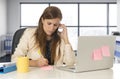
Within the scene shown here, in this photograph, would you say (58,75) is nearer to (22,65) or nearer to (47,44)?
(22,65)

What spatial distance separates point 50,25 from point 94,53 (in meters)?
0.53

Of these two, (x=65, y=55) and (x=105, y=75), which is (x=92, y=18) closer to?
(x=65, y=55)

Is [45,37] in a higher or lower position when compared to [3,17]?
lower

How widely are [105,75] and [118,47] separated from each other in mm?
2109

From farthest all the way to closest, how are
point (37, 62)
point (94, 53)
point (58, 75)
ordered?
point (37, 62), point (94, 53), point (58, 75)

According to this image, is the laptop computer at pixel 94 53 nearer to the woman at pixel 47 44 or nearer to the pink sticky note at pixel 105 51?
the pink sticky note at pixel 105 51

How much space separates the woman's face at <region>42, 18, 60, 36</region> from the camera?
6.93 feet

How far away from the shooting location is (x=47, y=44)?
2.24 meters

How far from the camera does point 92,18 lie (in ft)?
23.6

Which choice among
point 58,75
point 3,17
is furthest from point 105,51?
point 3,17

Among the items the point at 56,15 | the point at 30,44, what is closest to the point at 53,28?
the point at 56,15

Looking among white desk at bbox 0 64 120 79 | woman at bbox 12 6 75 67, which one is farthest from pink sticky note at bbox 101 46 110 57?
woman at bbox 12 6 75 67

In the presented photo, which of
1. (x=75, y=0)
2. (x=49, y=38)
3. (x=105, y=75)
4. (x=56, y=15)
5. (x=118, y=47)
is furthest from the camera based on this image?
(x=75, y=0)

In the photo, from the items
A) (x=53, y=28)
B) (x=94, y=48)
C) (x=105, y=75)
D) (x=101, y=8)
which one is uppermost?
(x=101, y=8)
